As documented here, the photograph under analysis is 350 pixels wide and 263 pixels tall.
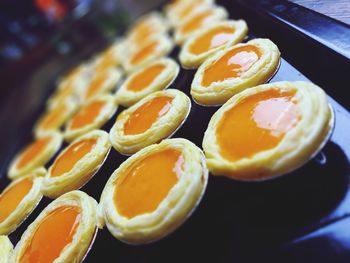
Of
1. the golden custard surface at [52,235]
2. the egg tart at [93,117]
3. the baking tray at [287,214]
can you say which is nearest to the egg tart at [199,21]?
the egg tart at [93,117]

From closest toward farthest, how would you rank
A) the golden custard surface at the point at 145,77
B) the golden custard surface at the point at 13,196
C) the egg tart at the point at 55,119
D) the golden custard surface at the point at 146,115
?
the golden custard surface at the point at 146,115 < the golden custard surface at the point at 13,196 < the golden custard surface at the point at 145,77 < the egg tart at the point at 55,119

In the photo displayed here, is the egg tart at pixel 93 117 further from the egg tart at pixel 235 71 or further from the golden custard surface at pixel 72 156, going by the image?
the egg tart at pixel 235 71

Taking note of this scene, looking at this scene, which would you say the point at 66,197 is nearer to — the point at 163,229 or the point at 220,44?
the point at 163,229

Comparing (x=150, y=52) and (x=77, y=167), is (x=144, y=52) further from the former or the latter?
(x=77, y=167)

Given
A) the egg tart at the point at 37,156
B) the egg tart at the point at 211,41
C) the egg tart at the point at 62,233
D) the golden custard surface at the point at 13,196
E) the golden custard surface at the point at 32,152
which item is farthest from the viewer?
the golden custard surface at the point at 32,152

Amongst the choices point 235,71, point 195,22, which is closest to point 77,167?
point 235,71

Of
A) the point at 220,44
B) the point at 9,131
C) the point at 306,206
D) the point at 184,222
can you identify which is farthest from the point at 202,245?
the point at 9,131
